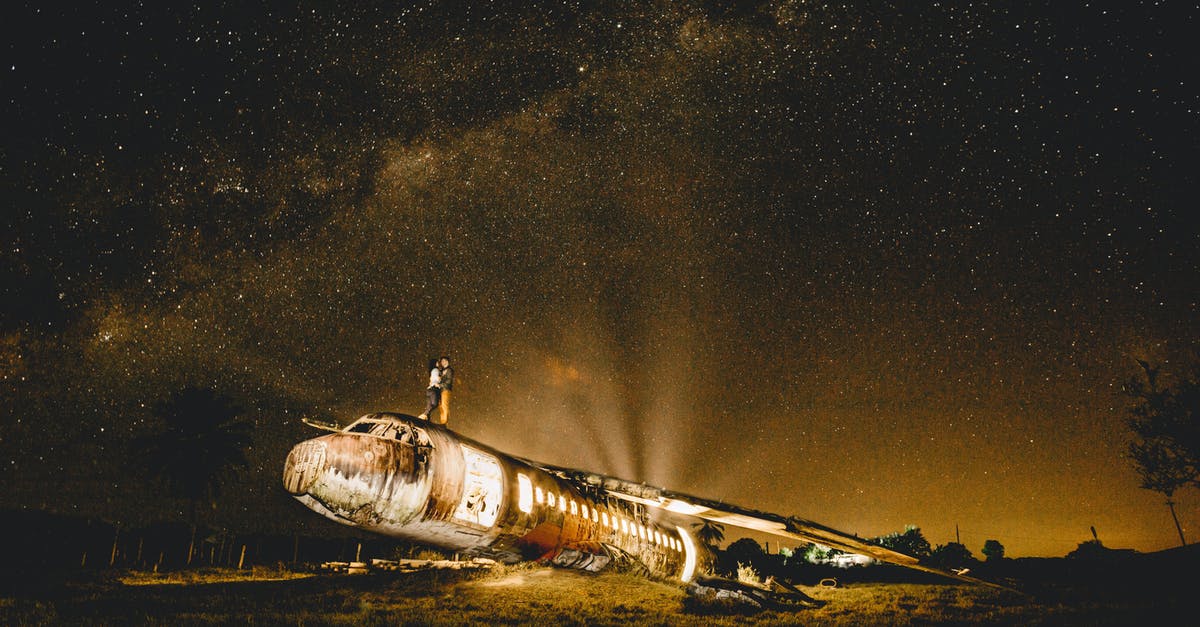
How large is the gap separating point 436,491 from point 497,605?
569 cm

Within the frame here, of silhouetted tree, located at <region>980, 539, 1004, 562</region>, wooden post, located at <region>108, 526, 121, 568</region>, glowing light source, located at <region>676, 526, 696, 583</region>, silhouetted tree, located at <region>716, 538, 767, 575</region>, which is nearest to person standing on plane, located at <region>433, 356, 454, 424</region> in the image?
glowing light source, located at <region>676, 526, 696, 583</region>

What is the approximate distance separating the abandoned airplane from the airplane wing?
35 mm

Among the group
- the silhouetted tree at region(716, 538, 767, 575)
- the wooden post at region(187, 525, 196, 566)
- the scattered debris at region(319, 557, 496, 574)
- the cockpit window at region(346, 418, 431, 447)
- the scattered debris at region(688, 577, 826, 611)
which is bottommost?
the silhouetted tree at region(716, 538, 767, 575)

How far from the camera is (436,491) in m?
12.0

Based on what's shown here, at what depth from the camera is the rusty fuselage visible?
1105 cm

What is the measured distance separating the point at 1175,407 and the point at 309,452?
161 ft

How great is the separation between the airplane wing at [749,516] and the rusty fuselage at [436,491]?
3.21ft

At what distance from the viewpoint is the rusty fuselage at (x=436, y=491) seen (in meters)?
11.1

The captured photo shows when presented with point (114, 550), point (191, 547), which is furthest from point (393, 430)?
point (191, 547)

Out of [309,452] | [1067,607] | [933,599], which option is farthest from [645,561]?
[309,452]

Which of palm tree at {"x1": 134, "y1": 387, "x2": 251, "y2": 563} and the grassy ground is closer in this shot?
the grassy ground

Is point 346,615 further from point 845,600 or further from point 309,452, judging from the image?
point 845,600

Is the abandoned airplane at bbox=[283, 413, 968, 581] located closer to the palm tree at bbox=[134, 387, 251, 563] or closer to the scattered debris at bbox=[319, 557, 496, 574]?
the scattered debris at bbox=[319, 557, 496, 574]

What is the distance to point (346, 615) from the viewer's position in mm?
14438
